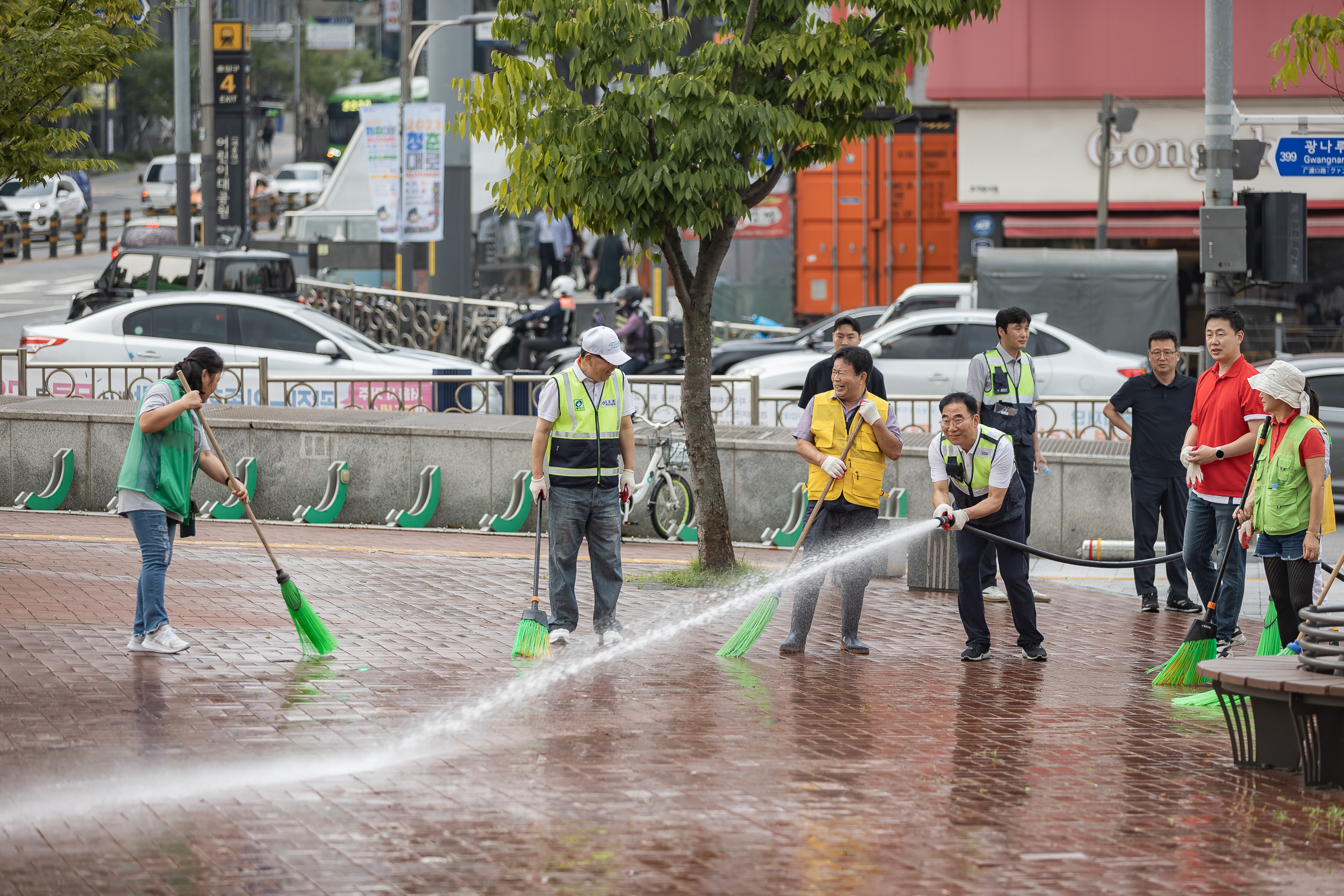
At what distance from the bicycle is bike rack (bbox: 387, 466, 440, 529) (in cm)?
167

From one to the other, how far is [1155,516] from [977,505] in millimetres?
2486

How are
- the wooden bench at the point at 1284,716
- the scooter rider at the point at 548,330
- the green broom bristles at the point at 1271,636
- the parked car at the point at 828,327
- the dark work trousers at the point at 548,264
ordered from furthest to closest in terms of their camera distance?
the dark work trousers at the point at 548,264 → the scooter rider at the point at 548,330 → the parked car at the point at 828,327 → the green broom bristles at the point at 1271,636 → the wooden bench at the point at 1284,716

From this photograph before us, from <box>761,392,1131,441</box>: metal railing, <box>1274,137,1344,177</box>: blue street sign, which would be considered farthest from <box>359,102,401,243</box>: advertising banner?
<box>1274,137,1344,177</box>: blue street sign

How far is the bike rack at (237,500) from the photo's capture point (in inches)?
570

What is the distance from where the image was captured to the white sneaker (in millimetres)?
8703

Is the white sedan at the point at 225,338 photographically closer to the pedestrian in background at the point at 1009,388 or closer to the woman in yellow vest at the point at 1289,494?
the pedestrian in background at the point at 1009,388

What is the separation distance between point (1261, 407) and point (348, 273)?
26.9 meters

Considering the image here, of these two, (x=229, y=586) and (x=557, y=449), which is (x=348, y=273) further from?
(x=557, y=449)

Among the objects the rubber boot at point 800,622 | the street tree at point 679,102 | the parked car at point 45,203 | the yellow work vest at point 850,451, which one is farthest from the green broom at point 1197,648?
the parked car at point 45,203

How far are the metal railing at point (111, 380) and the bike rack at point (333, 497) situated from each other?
1566 millimetres

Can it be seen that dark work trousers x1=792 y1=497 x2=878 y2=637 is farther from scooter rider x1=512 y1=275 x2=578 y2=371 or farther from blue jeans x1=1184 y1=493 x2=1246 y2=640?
scooter rider x1=512 y1=275 x2=578 y2=371

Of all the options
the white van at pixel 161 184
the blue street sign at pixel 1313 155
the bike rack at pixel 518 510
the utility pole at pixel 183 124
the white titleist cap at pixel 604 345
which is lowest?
the bike rack at pixel 518 510

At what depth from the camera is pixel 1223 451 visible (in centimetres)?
888

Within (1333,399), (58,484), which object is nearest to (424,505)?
(58,484)
